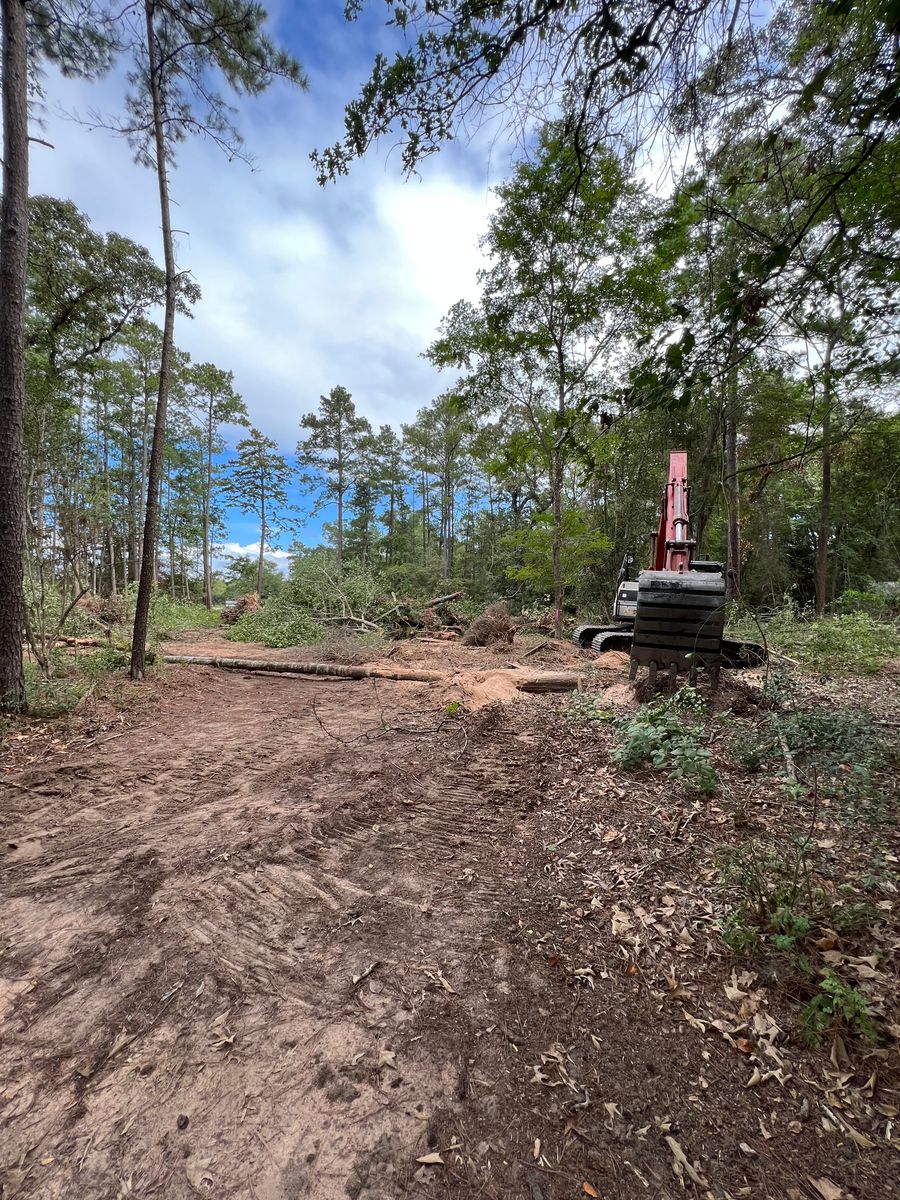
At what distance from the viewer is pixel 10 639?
5.36 meters

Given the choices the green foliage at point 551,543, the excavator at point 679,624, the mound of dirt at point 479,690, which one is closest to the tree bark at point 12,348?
the mound of dirt at point 479,690

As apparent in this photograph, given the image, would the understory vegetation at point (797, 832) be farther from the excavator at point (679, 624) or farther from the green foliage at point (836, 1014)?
the excavator at point (679, 624)

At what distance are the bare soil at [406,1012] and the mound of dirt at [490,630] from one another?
28.9 feet

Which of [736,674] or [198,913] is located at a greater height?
[736,674]

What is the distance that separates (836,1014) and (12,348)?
8632 millimetres

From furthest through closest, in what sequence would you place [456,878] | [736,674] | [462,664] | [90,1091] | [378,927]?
[462,664] < [736,674] < [456,878] < [378,927] < [90,1091]

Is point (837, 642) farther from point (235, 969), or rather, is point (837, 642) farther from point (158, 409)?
point (158, 409)

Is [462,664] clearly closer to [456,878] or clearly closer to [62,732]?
[62,732]

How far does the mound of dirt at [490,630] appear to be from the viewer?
12539 mm

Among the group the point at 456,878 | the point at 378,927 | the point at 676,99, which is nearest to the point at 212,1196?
the point at 378,927

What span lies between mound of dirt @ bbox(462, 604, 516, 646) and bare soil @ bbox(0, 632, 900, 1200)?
8.80m

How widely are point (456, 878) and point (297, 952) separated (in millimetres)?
945

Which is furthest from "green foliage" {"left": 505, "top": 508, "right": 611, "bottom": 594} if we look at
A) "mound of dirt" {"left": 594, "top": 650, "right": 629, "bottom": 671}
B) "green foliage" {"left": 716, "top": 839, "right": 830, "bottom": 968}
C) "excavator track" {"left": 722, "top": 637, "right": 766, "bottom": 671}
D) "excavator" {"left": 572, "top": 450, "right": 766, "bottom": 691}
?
"green foliage" {"left": 716, "top": 839, "right": 830, "bottom": 968}

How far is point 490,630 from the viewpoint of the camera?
12.7m
